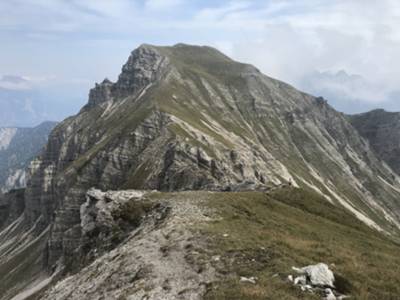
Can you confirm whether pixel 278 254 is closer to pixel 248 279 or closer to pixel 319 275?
pixel 248 279

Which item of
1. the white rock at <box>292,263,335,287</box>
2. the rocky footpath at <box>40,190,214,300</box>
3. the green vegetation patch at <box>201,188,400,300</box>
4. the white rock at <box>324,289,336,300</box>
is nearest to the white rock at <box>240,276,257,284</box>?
the green vegetation patch at <box>201,188,400,300</box>

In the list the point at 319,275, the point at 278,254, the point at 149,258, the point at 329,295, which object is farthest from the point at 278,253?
the point at 149,258

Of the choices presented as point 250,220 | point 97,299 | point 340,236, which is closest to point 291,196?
point 340,236

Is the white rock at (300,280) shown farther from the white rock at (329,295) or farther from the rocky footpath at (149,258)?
the rocky footpath at (149,258)

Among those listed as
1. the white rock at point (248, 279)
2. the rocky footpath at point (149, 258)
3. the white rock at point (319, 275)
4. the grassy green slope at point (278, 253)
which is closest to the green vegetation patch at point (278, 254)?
the grassy green slope at point (278, 253)

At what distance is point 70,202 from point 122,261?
147 m

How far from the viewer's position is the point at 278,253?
105 ft

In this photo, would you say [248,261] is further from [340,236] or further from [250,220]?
[340,236]

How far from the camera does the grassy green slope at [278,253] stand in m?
25.6

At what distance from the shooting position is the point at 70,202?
176 meters

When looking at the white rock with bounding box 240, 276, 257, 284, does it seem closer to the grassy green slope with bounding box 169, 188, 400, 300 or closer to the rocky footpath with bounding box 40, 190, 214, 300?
the grassy green slope with bounding box 169, 188, 400, 300

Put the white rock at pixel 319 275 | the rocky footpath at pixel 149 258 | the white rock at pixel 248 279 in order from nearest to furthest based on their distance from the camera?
the white rock at pixel 319 275
the white rock at pixel 248 279
the rocky footpath at pixel 149 258

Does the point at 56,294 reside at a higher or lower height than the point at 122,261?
lower

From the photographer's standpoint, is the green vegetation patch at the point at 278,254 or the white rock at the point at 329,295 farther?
the green vegetation patch at the point at 278,254
